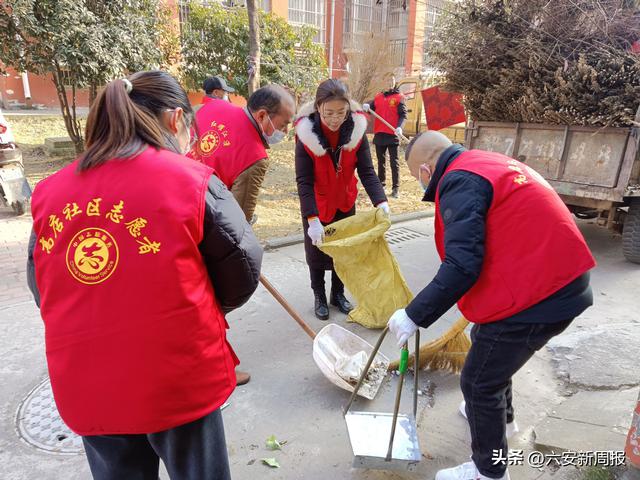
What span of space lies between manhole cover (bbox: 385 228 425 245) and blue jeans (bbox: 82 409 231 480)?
166 inches

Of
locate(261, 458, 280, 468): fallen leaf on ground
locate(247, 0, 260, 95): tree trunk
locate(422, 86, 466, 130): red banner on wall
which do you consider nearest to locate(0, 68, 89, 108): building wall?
locate(247, 0, 260, 95): tree trunk

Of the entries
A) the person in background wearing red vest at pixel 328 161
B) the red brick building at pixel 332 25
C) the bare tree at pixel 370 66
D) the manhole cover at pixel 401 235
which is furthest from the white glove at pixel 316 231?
the red brick building at pixel 332 25

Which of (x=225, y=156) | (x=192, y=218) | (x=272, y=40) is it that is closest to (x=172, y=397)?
(x=192, y=218)

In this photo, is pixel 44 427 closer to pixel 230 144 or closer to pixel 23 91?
pixel 230 144

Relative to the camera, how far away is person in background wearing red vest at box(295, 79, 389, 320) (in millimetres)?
2973

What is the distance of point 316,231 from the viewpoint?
10.4 feet

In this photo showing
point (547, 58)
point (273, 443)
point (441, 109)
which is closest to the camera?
point (273, 443)

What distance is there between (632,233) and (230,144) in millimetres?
4244

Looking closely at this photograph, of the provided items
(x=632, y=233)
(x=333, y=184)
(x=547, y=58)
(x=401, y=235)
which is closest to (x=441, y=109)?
(x=401, y=235)

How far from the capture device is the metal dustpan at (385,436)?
192cm

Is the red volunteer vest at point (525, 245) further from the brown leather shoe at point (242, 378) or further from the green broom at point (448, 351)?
the brown leather shoe at point (242, 378)

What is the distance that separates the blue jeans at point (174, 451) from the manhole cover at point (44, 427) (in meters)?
1.06

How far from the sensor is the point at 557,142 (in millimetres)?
4801

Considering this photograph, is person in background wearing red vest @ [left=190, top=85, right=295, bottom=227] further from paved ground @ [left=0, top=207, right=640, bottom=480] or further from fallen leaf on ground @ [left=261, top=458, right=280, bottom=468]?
fallen leaf on ground @ [left=261, top=458, right=280, bottom=468]
